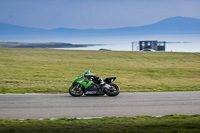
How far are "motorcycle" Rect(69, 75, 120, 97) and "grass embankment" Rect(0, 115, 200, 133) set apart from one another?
519cm

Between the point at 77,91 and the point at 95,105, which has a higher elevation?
the point at 77,91

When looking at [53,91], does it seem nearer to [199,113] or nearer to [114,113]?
[114,113]

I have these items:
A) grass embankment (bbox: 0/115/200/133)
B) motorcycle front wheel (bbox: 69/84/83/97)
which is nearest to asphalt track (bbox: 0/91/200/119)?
motorcycle front wheel (bbox: 69/84/83/97)

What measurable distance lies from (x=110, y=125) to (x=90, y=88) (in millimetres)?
6600

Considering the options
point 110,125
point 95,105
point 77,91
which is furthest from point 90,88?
point 110,125

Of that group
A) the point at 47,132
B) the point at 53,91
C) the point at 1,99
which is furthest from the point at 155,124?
the point at 53,91

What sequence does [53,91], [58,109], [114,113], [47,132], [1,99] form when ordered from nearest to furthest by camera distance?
[47,132]
[114,113]
[58,109]
[1,99]
[53,91]

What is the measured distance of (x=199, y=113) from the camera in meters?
12.5

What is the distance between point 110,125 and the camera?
392 inches

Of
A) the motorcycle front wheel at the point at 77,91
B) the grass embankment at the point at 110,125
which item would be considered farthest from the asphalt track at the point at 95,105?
the grass embankment at the point at 110,125

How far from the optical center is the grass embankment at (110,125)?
927 cm

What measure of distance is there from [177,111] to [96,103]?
11.0 ft

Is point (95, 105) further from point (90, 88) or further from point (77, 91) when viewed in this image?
point (77, 91)

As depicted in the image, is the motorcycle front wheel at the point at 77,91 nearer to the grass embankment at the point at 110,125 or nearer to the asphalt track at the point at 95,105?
the asphalt track at the point at 95,105
